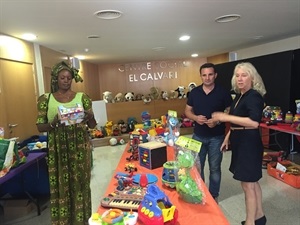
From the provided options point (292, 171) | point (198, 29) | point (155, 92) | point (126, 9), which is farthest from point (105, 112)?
point (292, 171)

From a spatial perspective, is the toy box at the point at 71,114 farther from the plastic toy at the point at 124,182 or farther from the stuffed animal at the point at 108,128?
the stuffed animal at the point at 108,128

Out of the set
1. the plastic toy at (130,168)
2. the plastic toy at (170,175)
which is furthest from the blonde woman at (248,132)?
the plastic toy at (130,168)

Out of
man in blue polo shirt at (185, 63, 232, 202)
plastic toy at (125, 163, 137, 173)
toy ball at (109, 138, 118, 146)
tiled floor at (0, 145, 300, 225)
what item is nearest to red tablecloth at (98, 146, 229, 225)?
plastic toy at (125, 163, 137, 173)

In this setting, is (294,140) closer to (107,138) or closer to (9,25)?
(107,138)

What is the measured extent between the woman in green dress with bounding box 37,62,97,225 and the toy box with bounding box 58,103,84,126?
0.10 ft

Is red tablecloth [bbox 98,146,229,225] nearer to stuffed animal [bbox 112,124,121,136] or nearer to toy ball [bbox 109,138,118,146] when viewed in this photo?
toy ball [bbox 109,138,118,146]

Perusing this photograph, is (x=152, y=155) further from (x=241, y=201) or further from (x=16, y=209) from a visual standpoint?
(x=16, y=209)

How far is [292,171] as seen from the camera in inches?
127

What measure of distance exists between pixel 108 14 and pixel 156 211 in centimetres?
226

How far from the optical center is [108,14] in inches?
103

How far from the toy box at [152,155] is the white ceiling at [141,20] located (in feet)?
4.60

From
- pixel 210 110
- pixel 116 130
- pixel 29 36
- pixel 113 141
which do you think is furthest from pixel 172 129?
pixel 116 130

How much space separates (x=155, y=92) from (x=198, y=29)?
3249 millimetres

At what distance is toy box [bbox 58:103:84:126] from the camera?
5.66ft
